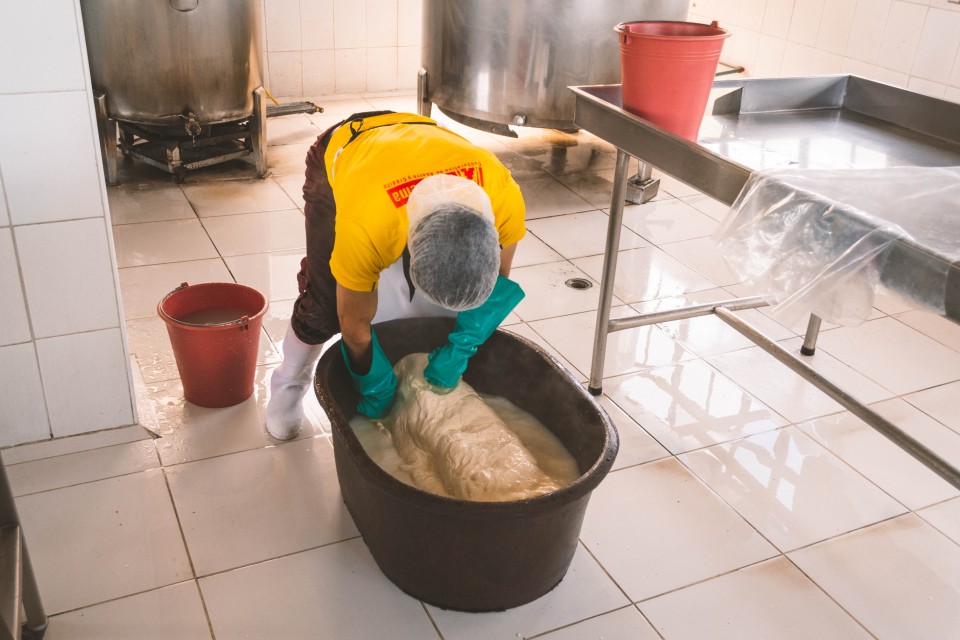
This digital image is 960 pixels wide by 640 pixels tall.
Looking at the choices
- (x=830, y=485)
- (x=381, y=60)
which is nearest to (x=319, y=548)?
(x=830, y=485)

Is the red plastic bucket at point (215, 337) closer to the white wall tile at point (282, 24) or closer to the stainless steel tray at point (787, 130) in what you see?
the stainless steel tray at point (787, 130)

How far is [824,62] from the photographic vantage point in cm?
394

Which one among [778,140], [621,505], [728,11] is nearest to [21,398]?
[621,505]

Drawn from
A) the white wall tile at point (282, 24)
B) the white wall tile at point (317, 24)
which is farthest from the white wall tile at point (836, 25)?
the white wall tile at point (282, 24)

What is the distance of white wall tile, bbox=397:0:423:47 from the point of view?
4.79 m

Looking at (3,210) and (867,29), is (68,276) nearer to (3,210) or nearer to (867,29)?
(3,210)

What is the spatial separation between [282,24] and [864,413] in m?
3.76

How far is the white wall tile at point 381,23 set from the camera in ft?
15.5

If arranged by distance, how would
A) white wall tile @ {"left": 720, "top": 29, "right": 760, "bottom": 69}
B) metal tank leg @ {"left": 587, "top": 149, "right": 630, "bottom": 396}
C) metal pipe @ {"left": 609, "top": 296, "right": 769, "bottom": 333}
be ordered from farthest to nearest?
white wall tile @ {"left": 720, "top": 29, "right": 760, "bottom": 69} < metal pipe @ {"left": 609, "top": 296, "right": 769, "bottom": 333} < metal tank leg @ {"left": 587, "top": 149, "right": 630, "bottom": 396}

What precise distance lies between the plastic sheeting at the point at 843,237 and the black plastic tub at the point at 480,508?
43 cm

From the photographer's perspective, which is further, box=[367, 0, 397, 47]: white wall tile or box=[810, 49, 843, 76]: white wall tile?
box=[367, 0, 397, 47]: white wall tile

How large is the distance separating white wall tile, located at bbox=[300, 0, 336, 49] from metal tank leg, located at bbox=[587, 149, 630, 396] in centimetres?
291

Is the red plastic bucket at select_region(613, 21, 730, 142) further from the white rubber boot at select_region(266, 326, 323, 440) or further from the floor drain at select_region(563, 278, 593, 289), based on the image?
the floor drain at select_region(563, 278, 593, 289)

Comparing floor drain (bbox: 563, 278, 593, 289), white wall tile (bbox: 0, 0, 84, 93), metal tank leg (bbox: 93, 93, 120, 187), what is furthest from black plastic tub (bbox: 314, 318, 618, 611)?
metal tank leg (bbox: 93, 93, 120, 187)
